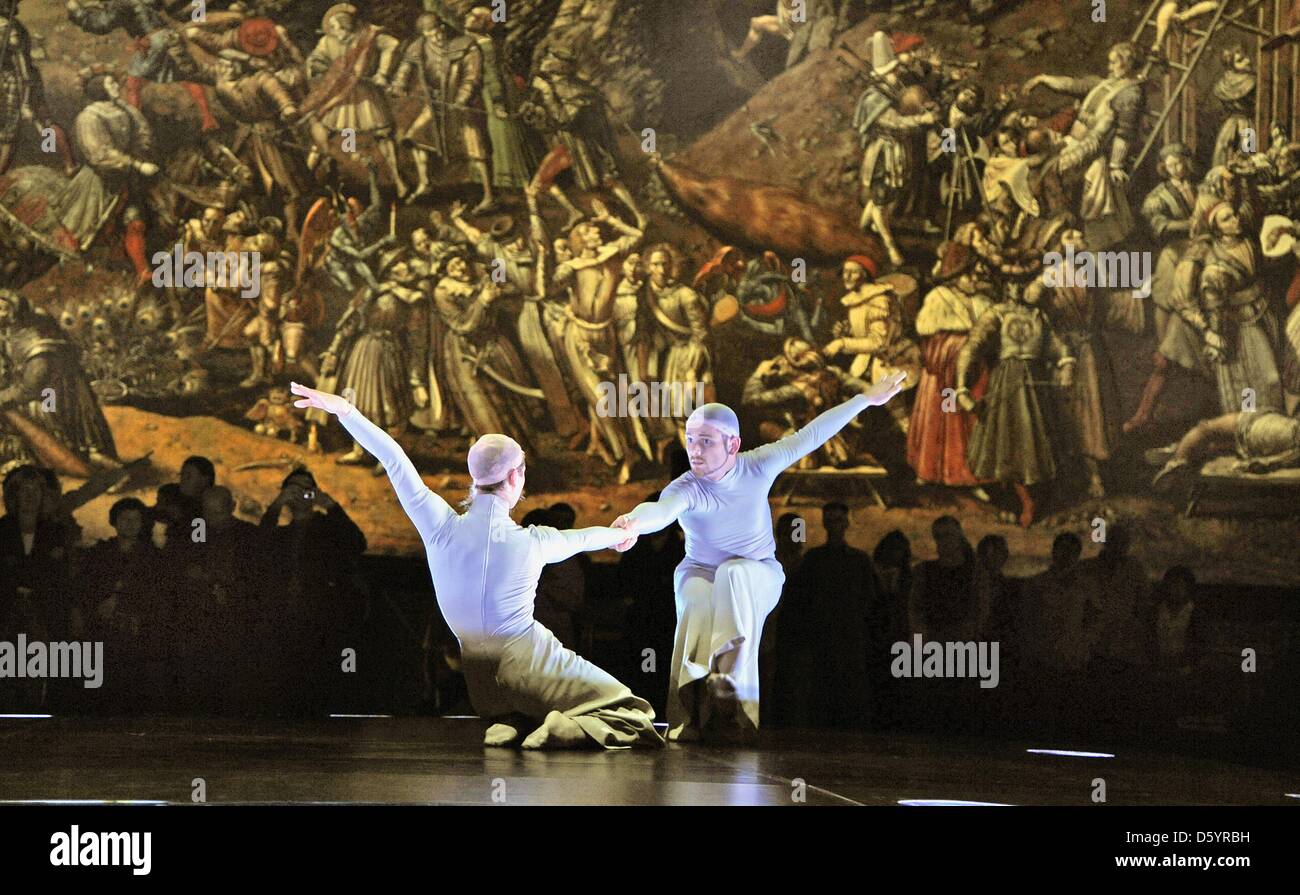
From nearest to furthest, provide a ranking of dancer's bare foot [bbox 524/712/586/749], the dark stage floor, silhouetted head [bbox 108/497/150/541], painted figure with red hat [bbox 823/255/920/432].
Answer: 1. the dark stage floor
2. dancer's bare foot [bbox 524/712/586/749]
3. silhouetted head [bbox 108/497/150/541]
4. painted figure with red hat [bbox 823/255/920/432]

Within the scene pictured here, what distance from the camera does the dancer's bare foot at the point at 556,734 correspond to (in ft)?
27.5

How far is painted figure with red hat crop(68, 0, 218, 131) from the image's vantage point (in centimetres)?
1398

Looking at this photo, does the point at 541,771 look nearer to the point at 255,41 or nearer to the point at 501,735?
the point at 501,735

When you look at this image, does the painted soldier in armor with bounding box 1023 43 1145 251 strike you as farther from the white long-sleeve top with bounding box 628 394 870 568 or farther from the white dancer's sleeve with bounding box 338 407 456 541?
the white dancer's sleeve with bounding box 338 407 456 541

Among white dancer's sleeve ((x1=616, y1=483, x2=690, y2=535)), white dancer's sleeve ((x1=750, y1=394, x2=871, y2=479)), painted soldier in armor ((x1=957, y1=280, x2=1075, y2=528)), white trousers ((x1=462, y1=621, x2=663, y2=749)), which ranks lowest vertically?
white trousers ((x1=462, y1=621, x2=663, y2=749))

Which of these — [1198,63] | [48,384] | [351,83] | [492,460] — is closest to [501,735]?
[492,460]

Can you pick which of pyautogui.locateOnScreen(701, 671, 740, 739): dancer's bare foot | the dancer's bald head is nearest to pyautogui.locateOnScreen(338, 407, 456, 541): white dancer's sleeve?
the dancer's bald head

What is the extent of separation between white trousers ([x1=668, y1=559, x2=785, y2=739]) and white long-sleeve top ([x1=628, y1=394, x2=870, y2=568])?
0.09 metres

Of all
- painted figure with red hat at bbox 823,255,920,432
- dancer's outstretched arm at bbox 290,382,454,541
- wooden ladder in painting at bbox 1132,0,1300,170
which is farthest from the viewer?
painted figure with red hat at bbox 823,255,920,432

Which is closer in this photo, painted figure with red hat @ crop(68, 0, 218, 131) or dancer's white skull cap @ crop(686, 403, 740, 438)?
dancer's white skull cap @ crop(686, 403, 740, 438)

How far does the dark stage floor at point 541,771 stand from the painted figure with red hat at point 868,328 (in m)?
4.45

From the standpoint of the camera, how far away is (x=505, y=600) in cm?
830

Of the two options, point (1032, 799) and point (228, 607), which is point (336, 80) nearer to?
point (228, 607)
